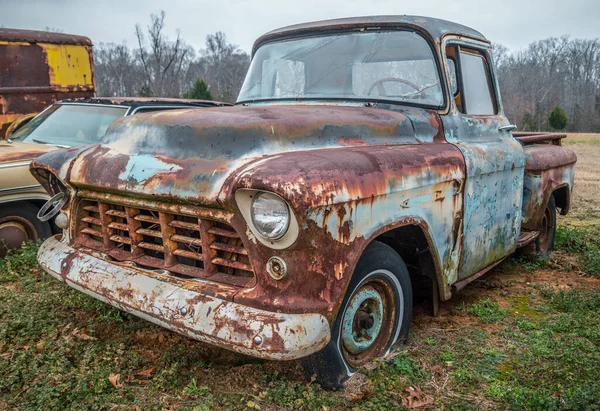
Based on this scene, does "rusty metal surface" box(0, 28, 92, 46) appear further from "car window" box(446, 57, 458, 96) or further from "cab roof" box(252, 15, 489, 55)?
"car window" box(446, 57, 458, 96)

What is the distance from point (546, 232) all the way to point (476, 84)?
6.91ft

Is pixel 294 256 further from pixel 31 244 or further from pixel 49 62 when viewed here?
pixel 49 62

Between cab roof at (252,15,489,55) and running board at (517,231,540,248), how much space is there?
167cm

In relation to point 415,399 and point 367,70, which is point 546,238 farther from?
point 415,399

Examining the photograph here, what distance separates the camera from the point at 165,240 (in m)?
2.72

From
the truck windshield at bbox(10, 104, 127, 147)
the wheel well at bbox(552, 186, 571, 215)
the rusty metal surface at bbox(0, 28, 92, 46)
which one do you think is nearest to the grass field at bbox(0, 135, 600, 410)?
the wheel well at bbox(552, 186, 571, 215)

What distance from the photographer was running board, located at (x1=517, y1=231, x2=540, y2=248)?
444 cm

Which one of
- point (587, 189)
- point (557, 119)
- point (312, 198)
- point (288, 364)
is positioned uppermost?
point (312, 198)

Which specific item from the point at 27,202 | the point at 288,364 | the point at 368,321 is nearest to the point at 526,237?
the point at 368,321

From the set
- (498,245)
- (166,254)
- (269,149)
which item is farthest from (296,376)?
(498,245)

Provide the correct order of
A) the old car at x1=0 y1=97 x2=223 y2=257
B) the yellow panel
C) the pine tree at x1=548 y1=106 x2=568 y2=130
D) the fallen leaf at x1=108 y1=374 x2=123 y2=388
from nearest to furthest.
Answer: the fallen leaf at x1=108 y1=374 x2=123 y2=388 < the old car at x1=0 y1=97 x2=223 y2=257 < the yellow panel < the pine tree at x1=548 y1=106 x2=568 y2=130

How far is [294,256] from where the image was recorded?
7.59 feet

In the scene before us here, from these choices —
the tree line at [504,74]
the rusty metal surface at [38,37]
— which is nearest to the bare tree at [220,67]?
the tree line at [504,74]

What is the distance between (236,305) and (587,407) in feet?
5.51
